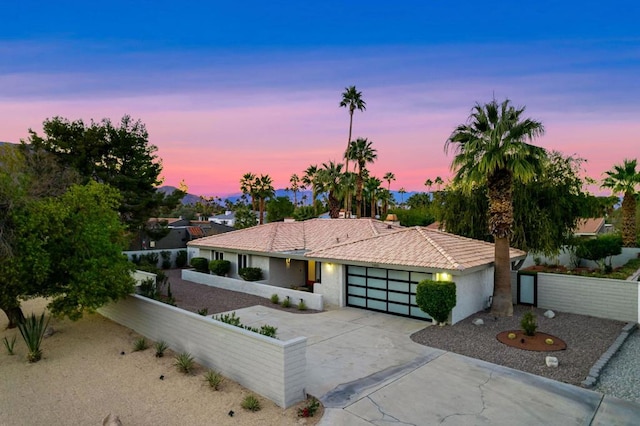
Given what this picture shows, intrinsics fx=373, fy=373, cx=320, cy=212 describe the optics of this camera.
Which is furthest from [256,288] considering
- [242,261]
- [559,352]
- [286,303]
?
[559,352]

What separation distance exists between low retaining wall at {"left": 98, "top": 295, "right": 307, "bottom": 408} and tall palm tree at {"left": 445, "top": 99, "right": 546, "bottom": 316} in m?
11.0

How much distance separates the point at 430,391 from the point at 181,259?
28.3m

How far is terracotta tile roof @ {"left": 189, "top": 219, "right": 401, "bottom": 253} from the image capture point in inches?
971

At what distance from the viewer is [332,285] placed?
19.8m

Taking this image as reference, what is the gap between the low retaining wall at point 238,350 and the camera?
8.85 meters

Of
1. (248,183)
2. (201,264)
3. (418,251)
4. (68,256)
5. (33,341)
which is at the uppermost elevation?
(248,183)

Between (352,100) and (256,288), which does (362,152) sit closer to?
(352,100)

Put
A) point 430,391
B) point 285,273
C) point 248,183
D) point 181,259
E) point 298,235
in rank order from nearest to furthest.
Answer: point 430,391 < point 285,273 < point 298,235 < point 181,259 < point 248,183

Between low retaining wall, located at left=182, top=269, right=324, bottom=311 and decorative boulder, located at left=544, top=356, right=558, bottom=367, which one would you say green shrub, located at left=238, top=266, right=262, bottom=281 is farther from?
decorative boulder, located at left=544, top=356, right=558, bottom=367

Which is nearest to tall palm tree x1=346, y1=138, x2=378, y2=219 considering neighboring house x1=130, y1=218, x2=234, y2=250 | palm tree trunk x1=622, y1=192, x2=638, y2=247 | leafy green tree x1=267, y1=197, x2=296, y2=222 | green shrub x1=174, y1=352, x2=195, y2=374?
neighboring house x1=130, y1=218, x2=234, y2=250

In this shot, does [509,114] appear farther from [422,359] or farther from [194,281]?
[194,281]

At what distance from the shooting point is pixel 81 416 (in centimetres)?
859

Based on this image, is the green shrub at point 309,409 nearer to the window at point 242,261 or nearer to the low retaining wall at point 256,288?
the low retaining wall at point 256,288

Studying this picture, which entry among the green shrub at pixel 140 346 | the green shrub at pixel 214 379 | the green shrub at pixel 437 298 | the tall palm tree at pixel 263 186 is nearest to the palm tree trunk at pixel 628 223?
the green shrub at pixel 437 298
